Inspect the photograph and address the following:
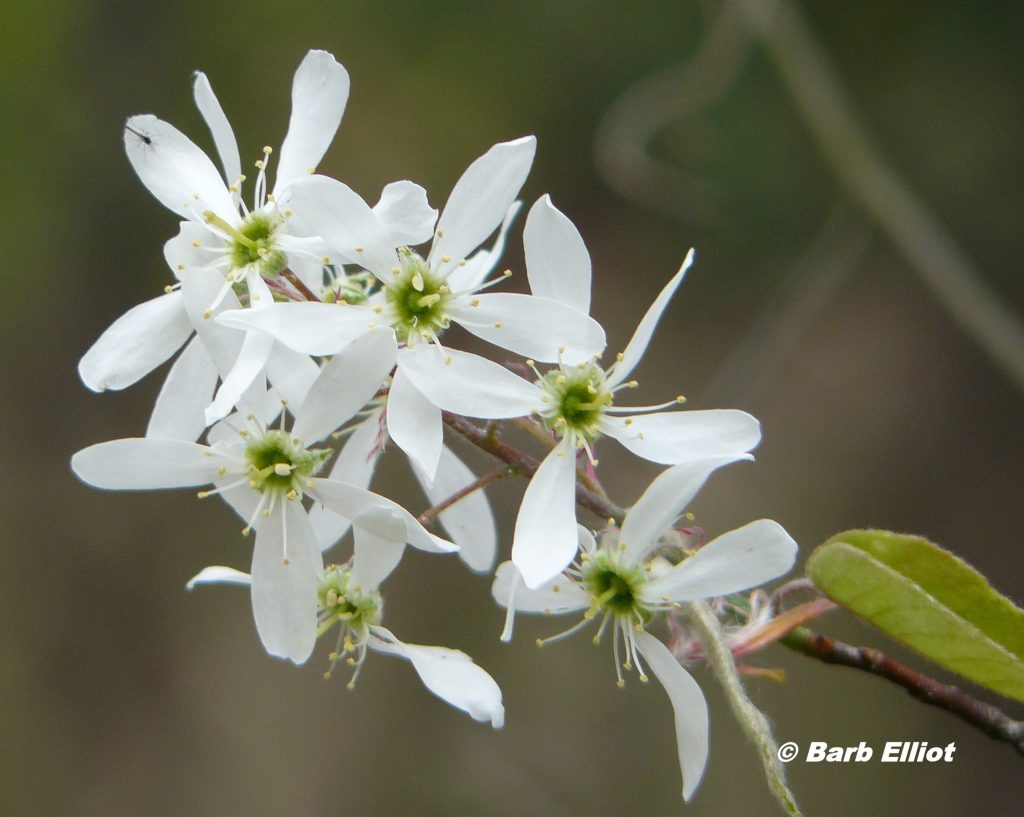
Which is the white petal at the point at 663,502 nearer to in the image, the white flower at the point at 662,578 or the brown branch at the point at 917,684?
the white flower at the point at 662,578

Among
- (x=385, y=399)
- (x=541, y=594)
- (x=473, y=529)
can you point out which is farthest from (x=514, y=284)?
(x=541, y=594)

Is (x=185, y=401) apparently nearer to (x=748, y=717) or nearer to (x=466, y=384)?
(x=466, y=384)

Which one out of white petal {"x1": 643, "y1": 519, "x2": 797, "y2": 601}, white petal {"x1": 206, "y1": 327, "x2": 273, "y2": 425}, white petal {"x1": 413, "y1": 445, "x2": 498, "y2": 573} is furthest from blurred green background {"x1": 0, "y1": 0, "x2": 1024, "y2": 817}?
white petal {"x1": 206, "y1": 327, "x2": 273, "y2": 425}

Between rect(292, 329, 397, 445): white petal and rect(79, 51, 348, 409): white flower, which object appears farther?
rect(79, 51, 348, 409): white flower

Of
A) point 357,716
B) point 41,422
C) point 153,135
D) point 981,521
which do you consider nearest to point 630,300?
point 981,521

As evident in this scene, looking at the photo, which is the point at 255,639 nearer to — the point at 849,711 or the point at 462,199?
the point at 849,711

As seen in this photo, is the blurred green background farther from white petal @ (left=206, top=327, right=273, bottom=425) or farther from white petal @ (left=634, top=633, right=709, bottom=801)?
white petal @ (left=206, top=327, right=273, bottom=425)

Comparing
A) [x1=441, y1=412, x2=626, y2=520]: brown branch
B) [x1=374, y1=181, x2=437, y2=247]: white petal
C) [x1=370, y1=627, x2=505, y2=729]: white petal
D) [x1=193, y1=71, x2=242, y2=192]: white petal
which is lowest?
[x1=370, y1=627, x2=505, y2=729]: white petal
